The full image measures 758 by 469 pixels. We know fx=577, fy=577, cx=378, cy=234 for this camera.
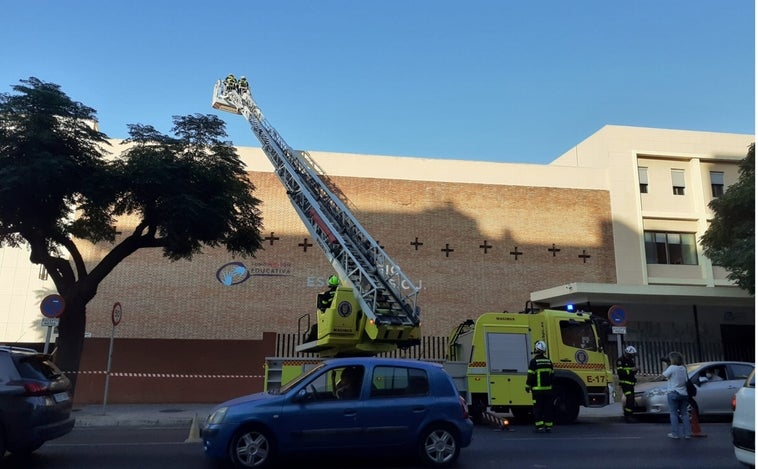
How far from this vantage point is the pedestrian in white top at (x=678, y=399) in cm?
1038

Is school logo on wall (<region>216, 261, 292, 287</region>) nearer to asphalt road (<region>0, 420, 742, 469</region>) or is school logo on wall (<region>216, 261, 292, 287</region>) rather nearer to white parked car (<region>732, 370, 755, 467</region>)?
asphalt road (<region>0, 420, 742, 469</region>)

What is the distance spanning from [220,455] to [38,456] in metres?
3.13

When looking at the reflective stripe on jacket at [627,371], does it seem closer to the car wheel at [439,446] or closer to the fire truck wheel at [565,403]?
the fire truck wheel at [565,403]

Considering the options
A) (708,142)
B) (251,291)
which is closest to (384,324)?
(251,291)

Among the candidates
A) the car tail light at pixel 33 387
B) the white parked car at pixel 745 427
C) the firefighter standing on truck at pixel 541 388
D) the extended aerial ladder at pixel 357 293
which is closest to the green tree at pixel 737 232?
the firefighter standing on truck at pixel 541 388

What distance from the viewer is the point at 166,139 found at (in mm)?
15219

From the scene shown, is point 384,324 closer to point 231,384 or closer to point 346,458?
point 346,458

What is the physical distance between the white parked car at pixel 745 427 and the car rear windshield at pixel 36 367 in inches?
337

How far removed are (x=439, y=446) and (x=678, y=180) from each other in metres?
25.3

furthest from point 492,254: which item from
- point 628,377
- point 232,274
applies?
point 628,377

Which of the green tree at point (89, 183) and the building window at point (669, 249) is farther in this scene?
the building window at point (669, 249)

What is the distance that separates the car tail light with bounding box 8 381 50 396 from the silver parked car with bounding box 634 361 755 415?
1292 centimetres

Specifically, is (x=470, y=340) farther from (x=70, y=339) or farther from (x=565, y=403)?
(x=70, y=339)

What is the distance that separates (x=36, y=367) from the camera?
25.9 feet
